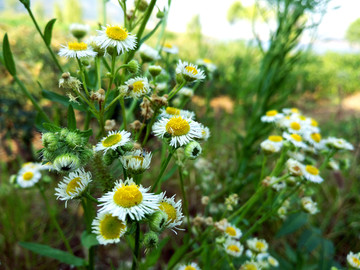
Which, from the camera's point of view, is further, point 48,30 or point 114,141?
point 48,30

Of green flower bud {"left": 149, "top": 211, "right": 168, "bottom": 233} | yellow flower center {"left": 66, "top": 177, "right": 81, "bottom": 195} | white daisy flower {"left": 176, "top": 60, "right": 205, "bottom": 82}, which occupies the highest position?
white daisy flower {"left": 176, "top": 60, "right": 205, "bottom": 82}

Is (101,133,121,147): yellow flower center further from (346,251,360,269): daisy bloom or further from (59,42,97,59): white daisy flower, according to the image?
(346,251,360,269): daisy bloom

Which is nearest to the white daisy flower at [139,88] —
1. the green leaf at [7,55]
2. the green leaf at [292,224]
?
the green leaf at [7,55]

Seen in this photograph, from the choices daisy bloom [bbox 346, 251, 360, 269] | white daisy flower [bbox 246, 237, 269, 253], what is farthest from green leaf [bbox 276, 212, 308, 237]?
daisy bloom [bbox 346, 251, 360, 269]

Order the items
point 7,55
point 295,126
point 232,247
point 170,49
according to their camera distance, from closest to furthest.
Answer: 1. point 7,55
2. point 232,247
3. point 295,126
4. point 170,49

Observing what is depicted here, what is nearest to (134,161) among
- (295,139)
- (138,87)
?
(138,87)

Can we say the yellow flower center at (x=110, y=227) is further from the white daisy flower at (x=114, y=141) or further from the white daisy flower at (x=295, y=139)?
the white daisy flower at (x=295, y=139)

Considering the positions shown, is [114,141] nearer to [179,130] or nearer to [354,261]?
[179,130]
